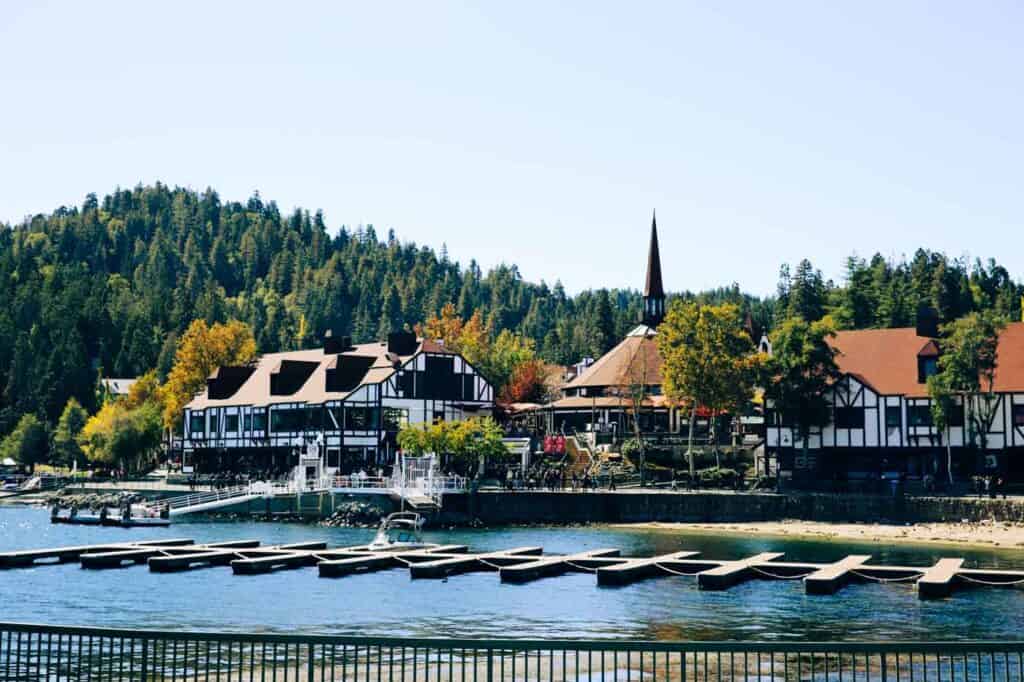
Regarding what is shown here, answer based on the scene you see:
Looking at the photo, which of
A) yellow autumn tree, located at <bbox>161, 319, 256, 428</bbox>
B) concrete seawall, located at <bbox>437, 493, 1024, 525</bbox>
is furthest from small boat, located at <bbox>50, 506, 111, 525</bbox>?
yellow autumn tree, located at <bbox>161, 319, 256, 428</bbox>

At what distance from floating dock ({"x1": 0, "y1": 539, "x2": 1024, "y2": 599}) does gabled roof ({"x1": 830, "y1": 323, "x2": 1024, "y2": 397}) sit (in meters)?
28.2

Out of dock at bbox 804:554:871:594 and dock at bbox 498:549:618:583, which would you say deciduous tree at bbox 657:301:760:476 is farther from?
dock at bbox 804:554:871:594

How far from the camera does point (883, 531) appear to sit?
214ft

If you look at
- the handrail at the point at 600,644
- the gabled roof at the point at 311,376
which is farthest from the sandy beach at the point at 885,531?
the handrail at the point at 600,644

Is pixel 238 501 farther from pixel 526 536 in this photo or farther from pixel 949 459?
pixel 949 459

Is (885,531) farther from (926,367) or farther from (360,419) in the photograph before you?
(360,419)

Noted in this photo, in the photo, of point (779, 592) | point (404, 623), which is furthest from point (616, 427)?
point (404, 623)

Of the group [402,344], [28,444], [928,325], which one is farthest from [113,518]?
[28,444]

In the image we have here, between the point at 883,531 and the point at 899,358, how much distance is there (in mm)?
16939

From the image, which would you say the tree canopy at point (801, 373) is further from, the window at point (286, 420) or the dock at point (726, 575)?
the window at point (286, 420)

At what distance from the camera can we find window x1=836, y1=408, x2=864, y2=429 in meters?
76.6

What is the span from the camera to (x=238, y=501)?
8319 centimetres

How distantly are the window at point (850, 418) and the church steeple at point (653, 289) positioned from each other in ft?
109

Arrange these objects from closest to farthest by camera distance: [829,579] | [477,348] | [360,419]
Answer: [829,579] → [360,419] → [477,348]
